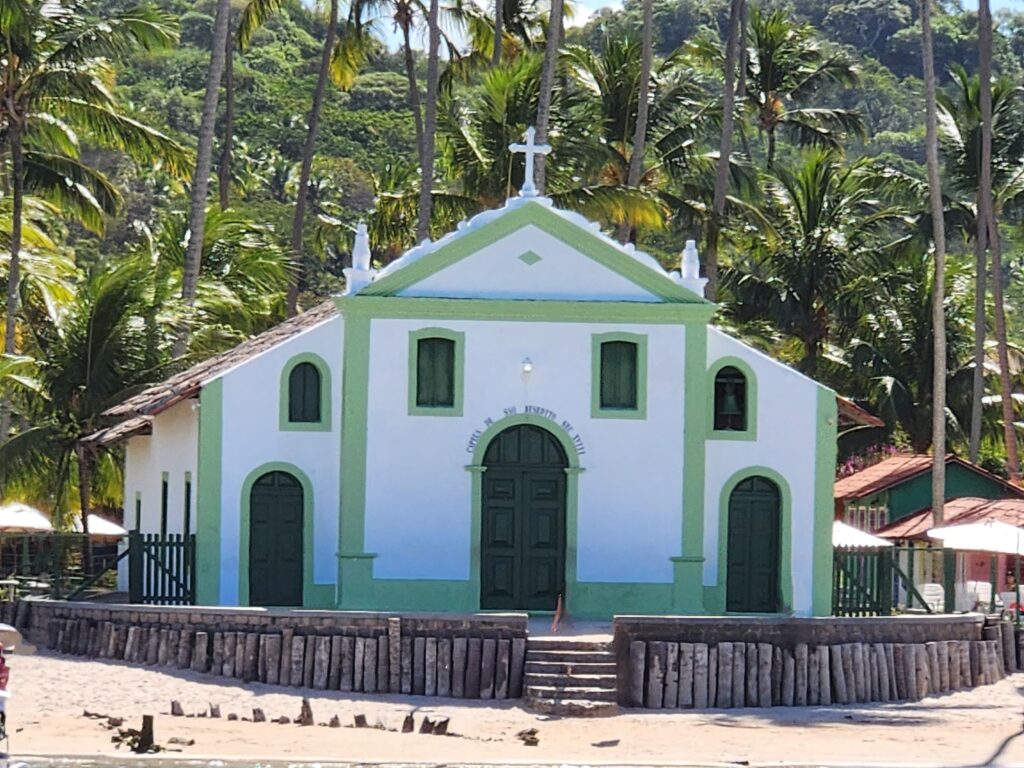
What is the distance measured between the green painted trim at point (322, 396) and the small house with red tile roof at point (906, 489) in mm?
16407

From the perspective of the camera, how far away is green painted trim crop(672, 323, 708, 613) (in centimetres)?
3484

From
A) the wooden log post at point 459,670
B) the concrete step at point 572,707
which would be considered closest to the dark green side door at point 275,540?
the wooden log post at point 459,670

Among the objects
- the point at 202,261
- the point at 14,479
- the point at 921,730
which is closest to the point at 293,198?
the point at 202,261

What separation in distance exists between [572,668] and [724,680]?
6.93ft

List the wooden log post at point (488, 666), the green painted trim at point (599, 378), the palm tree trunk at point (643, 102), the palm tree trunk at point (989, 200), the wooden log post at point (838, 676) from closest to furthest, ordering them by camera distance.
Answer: the wooden log post at point (488, 666), the wooden log post at point (838, 676), the green painted trim at point (599, 378), the palm tree trunk at point (643, 102), the palm tree trunk at point (989, 200)

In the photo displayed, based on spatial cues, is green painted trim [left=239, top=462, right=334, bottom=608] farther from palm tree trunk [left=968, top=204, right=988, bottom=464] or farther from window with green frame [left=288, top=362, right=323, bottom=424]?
palm tree trunk [left=968, top=204, right=988, bottom=464]

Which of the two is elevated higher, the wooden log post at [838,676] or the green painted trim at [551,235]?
the green painted trim at [551,235]

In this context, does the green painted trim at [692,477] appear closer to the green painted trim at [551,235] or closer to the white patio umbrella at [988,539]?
the green painted trim at [551,235]

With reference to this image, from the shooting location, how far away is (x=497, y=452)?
35.2m

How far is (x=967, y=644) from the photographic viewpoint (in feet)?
112

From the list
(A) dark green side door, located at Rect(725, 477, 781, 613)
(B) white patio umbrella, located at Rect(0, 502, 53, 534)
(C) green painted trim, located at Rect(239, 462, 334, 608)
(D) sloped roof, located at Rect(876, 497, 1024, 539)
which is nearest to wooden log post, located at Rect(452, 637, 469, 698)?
(C) green painted trim, located at Rect(239, 462, 334, 608)

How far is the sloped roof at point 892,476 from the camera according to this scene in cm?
4834

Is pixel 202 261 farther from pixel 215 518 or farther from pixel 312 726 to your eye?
pixel 312 726

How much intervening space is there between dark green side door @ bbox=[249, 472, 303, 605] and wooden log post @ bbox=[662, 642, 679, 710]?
657 centimetres
